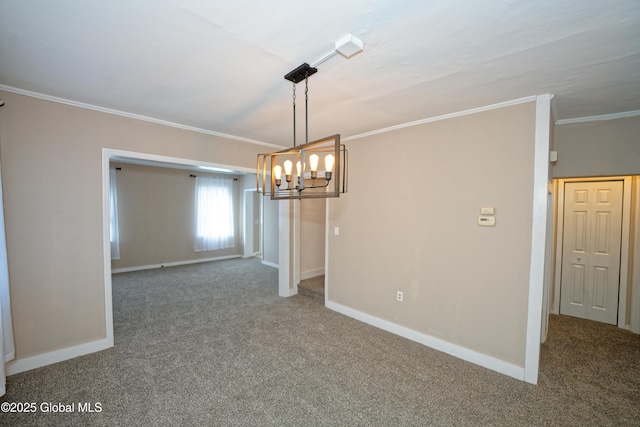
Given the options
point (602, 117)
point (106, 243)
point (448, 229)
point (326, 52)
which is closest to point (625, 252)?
point (602, 117)

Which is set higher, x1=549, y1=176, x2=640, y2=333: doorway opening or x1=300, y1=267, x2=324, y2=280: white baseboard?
x1=549, y1=176, x2=640, y2=333: doorway opening

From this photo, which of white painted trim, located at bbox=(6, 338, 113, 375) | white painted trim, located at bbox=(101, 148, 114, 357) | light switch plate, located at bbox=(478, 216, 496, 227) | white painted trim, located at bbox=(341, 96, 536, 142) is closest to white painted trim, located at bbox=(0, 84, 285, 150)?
white painted trim, located at bbox=(101, 148, 114, 357)

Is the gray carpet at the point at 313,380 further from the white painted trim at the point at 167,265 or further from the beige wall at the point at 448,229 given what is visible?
the white painted trim at the point at 167,265

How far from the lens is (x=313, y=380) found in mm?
2369

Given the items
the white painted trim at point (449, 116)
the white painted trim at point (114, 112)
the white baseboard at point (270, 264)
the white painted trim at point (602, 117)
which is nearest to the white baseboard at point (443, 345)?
the white painted trim at point (449, 116)

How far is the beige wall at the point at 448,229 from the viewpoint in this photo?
2451 millimetres

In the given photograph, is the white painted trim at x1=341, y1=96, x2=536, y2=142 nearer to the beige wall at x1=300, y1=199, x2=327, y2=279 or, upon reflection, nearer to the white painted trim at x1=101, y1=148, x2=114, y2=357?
the beige wall at x1=300, y1=199, x2=327, y2=279

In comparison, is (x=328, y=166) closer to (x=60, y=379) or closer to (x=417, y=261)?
(x=417, y=261)

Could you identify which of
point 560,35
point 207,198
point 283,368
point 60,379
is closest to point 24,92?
point 60,379

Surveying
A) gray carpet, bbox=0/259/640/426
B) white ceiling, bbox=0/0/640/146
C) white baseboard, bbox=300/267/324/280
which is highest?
white ceiling, bbox=0/0/640/146

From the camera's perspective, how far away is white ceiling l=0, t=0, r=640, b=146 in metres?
1.33

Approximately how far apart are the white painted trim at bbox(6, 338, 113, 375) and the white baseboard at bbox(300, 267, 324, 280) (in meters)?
3.05

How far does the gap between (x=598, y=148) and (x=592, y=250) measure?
1.61 m

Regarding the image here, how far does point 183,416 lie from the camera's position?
1948mm
